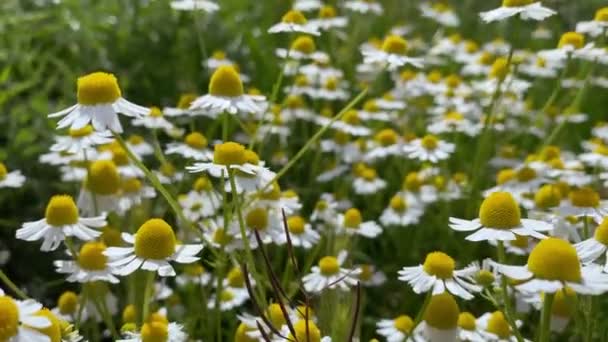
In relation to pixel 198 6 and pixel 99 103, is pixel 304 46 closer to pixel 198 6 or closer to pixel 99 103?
pixel 198 6

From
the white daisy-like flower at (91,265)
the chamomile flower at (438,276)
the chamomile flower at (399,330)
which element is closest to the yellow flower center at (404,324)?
the chamomile flower at (399,330)

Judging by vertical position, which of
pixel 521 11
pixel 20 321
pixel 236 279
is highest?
pixel 521 11

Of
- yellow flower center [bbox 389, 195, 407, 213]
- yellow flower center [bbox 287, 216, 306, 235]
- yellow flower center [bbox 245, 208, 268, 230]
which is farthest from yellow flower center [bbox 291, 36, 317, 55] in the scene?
yellow flower center [bbox 245, 208, 268, 230]

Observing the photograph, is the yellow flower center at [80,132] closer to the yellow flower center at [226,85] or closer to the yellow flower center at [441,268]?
the yellow flower center at [226,85]

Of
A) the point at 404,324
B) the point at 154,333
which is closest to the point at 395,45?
the point at 404,324

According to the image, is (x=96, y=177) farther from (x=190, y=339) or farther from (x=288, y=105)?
(x=288, y=105)

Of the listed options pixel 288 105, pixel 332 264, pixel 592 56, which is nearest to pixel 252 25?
pixel 288 105
